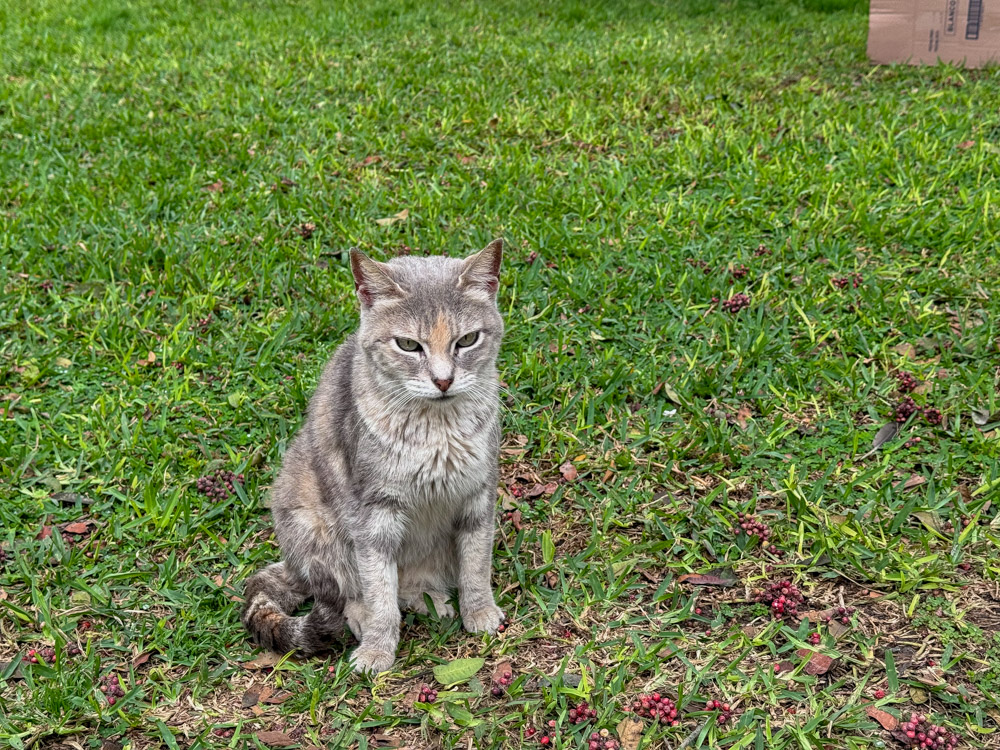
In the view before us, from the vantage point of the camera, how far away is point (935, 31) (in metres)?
7.93

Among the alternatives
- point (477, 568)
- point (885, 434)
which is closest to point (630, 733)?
point (477, 568)

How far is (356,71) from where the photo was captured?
8453 mm

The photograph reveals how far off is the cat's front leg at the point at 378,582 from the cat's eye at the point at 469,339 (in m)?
0.65

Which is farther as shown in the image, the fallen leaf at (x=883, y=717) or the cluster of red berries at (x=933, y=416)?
the cluster of red berries at (x=933, y=416)

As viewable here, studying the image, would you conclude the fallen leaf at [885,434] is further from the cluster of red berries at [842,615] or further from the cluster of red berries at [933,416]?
the cluster of red berries at [842,615]

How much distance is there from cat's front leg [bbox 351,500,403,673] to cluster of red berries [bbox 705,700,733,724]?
118 centimetres

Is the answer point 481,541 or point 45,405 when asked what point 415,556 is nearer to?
point 481,541

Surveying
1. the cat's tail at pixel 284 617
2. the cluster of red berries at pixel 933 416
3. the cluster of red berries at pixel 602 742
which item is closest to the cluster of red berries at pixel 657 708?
the cluster of red berries at pixel 602 742

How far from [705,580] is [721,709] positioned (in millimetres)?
709

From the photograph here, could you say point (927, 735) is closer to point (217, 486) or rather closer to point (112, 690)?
point (112, 690)

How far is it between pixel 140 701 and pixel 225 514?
1.09 meters

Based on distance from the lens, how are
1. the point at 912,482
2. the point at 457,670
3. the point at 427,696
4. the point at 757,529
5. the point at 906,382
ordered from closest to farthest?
1. the point at 427,696
2. the point at 457,670
3. the point at 757,529
4. the point at 912,482
5. the point at 906,382

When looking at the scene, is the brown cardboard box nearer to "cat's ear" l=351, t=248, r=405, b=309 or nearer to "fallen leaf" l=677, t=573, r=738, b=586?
"fallen leaf" l=677, t=573, r=738, b=586

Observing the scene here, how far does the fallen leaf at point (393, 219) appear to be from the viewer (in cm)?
615
